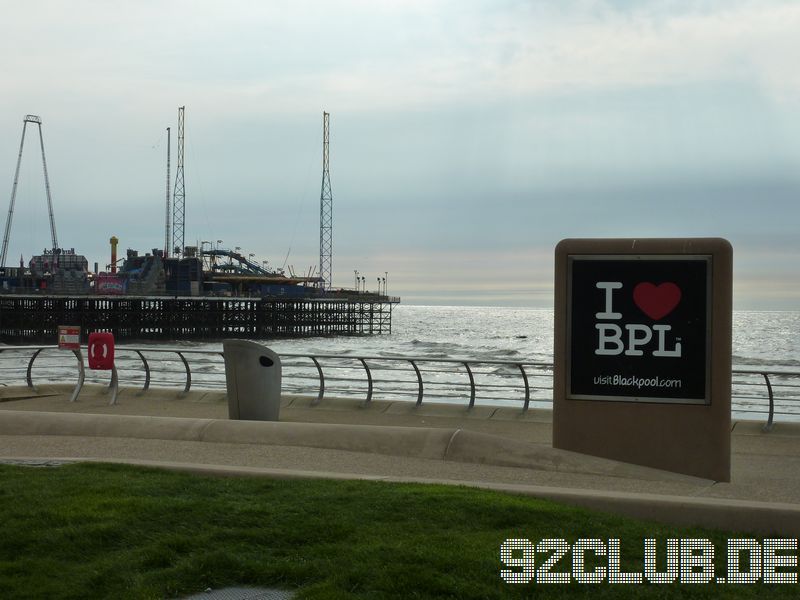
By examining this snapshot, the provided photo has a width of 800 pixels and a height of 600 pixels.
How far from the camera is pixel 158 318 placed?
11219cm

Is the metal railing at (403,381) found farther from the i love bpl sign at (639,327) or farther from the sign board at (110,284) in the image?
the sign board at (110,284)

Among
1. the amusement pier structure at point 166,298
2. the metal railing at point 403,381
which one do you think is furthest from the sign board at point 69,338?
the amusement pier structure at point 166,298

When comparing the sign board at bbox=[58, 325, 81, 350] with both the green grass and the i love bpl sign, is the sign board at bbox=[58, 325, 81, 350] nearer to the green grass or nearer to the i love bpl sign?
the green grass

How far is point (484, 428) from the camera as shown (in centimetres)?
1439

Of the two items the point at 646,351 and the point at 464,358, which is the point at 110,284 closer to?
the point at 464,358

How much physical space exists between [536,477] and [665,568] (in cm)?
355

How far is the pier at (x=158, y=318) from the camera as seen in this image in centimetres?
10206

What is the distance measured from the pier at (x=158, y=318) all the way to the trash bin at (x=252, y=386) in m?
89.6

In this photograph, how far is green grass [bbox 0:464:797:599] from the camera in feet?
18.1

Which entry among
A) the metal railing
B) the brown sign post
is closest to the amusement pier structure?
the metal railing

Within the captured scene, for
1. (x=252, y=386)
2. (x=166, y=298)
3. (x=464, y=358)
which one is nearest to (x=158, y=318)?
(x=166, y=298)

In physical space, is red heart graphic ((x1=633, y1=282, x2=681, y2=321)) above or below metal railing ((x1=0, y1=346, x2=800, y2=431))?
above

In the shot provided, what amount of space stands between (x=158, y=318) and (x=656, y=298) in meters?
106

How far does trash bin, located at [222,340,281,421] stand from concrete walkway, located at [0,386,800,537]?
1.99m
